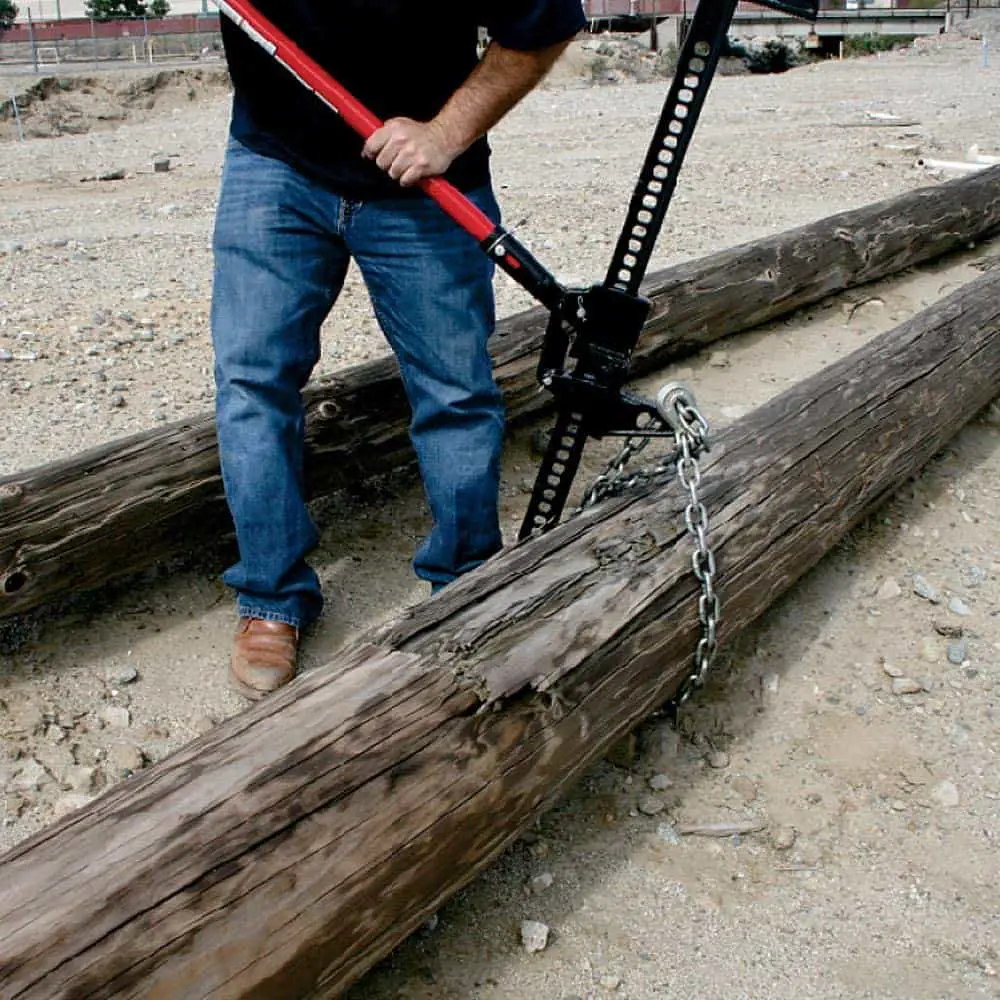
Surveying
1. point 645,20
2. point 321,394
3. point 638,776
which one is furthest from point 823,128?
point 645,20

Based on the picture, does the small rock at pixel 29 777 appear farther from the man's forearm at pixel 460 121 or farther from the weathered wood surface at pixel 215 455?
the man's forearm at pixel 460 121

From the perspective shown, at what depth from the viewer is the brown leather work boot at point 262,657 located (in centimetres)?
282

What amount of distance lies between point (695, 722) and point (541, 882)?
67 centimetres

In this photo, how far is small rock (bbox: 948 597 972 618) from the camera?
3344 mm

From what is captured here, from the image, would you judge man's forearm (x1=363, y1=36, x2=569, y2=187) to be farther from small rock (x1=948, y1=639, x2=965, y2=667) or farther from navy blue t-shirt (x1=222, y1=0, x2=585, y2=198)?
small rock (x1=948, y1=639, x2=965, y2=667)

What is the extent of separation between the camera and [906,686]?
3.00m

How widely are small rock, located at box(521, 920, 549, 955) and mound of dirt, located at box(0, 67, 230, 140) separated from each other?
82.4 ft

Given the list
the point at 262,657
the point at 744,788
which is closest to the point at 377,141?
the point at 262,657

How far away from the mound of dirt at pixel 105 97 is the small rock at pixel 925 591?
2429 cm

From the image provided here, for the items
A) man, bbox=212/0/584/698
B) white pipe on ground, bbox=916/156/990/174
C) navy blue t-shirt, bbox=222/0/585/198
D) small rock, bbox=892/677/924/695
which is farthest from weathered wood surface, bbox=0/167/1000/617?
white pipe on ground, bbox=916/156/990/174

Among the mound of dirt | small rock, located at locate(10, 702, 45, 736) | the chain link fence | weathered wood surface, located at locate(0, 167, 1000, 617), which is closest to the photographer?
small rock, located at locate(10, 702, 45, 736)

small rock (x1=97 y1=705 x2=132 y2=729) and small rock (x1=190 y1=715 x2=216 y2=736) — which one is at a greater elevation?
small rock (x1=97 y1=705 x2=132 y2=729)

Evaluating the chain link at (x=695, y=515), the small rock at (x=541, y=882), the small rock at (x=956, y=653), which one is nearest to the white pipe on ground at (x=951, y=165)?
the small rock at (x=956, y=653)

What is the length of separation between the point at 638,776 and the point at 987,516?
74.1 inches
